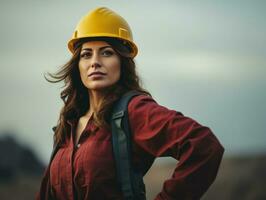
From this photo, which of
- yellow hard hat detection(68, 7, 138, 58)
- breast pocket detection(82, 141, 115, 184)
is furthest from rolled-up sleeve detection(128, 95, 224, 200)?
yellow hard hat detection(68, 7, 138, 58)

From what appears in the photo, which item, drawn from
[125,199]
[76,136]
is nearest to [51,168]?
[76,136]

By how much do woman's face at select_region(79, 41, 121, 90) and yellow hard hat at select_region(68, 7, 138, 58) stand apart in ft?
0.28

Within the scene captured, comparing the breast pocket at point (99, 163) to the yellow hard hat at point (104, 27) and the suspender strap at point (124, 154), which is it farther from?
the yellow hard hat at point (104, 27)

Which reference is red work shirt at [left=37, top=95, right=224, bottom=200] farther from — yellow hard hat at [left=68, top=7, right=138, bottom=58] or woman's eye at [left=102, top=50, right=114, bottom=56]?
yellow hard hat at [left=68, top=7, right=138, bottom=58]

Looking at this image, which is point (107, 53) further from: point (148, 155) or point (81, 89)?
point (148, 155)

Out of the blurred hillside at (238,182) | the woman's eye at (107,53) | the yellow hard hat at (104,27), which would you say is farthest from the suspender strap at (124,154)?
the blurred hillside at (238,182)

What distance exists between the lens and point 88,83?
6645mm

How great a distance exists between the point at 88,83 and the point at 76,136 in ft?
1.30

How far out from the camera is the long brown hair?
6387mm

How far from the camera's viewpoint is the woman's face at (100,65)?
654 centimetres

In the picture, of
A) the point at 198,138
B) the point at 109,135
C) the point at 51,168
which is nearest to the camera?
the point at 198,138

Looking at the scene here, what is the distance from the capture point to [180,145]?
5.81 metres

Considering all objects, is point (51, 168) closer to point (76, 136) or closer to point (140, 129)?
point (76, 136)

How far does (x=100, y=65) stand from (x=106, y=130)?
1.82ft
